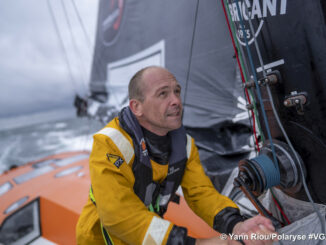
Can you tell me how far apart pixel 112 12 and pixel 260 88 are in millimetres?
3741

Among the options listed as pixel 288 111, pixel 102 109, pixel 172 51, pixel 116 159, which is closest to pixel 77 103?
pixel 102 109

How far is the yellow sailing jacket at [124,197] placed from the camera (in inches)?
26.5

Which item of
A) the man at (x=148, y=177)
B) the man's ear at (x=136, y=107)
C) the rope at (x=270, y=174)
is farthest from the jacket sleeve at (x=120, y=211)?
the rope at (x=270, y=174)

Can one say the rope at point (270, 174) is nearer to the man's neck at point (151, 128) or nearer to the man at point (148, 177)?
the man at point (148, 177)

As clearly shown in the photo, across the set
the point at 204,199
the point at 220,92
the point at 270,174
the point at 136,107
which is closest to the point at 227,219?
the point at 204,199

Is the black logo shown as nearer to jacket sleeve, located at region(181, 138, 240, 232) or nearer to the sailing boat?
jacket sleeve, located at region(181, 138, 240, 232)

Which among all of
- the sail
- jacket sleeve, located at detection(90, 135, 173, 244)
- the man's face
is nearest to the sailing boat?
the sail

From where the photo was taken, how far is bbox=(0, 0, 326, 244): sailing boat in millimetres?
733

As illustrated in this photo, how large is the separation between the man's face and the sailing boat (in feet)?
1.12

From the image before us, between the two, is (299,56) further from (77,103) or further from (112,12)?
(77,103)

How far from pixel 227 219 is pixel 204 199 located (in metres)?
0.15

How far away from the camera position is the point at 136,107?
905 mm

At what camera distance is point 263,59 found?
0.87 metres

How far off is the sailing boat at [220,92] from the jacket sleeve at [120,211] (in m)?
0.46
